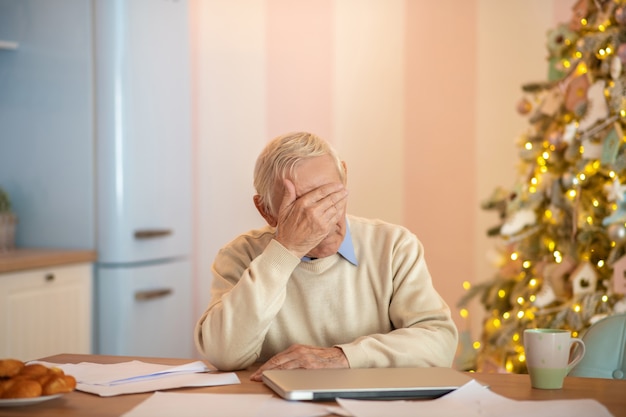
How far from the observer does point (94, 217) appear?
133 inches

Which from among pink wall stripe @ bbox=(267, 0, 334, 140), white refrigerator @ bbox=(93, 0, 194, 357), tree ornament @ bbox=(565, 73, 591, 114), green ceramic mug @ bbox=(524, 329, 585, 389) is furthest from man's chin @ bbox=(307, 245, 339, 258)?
pink wall stripe @ bbox=(267, 0, 334, 140)

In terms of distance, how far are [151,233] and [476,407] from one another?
242cm

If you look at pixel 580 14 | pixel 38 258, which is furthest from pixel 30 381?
pixel 580 14

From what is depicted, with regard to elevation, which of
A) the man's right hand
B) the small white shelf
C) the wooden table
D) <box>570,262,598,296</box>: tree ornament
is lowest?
<box>570,262,598,296</box>: tree ornament

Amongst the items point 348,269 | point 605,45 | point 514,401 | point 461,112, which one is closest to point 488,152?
point 461,112

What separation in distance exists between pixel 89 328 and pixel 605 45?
7.17ft

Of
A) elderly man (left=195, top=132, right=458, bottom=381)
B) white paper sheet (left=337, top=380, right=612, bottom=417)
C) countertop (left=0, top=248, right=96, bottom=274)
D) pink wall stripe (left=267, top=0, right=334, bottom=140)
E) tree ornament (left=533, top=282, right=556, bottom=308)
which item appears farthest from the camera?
pink wall stripe (left=267, top=0, right=334, bottom=140)

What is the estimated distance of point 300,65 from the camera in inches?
172

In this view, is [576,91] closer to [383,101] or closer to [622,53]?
[622,53]

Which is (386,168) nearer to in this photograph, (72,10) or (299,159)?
(72,10)

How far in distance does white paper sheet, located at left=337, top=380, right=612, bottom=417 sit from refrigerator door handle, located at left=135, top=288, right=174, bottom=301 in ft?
7.53

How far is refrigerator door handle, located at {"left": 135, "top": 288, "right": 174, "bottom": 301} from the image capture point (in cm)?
343

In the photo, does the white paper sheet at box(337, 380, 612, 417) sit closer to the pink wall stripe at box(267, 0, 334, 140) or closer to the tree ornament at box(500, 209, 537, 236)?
the tree ornament at box(500, 209, 537, 236)

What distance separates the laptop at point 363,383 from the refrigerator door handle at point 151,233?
6.83 feet
